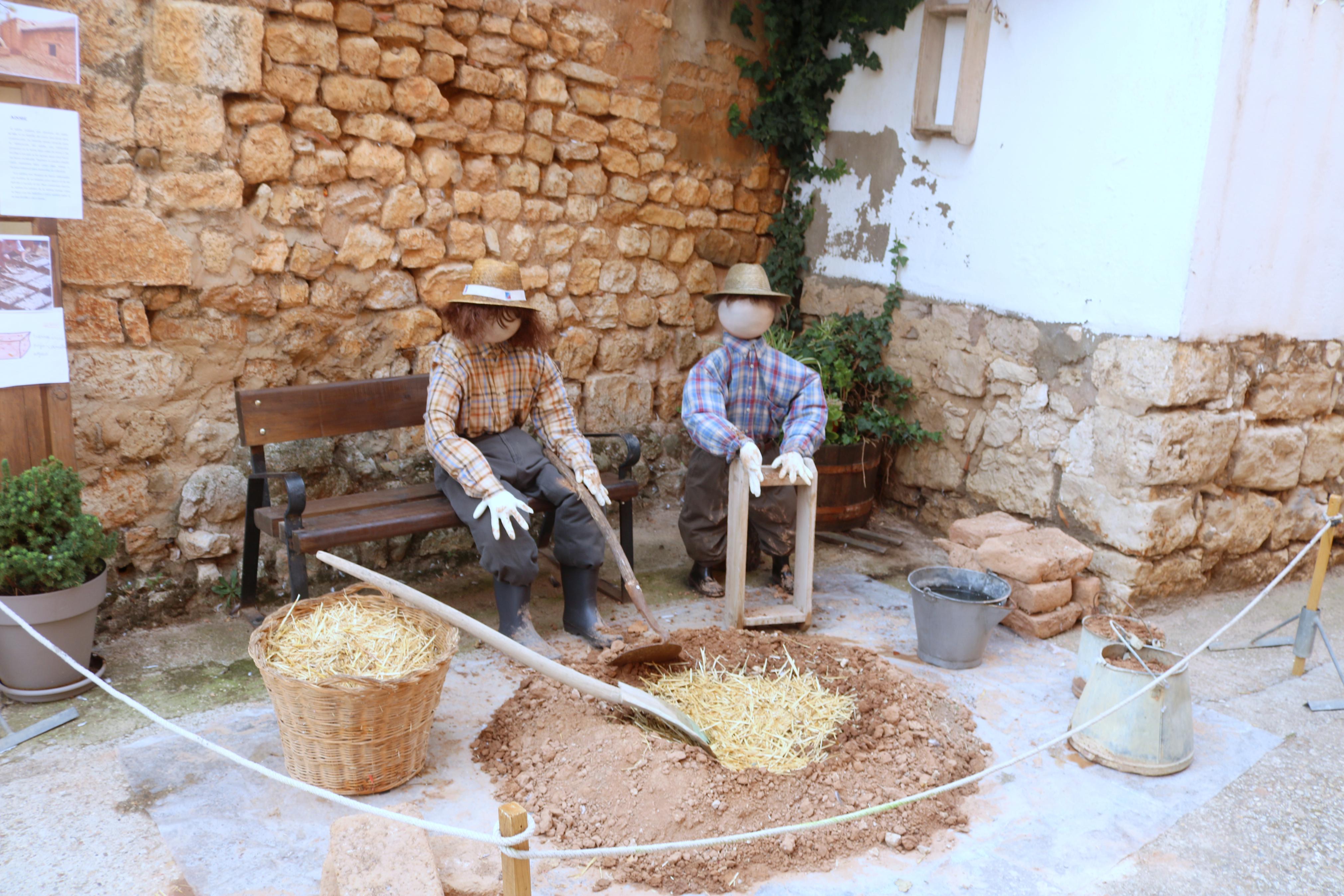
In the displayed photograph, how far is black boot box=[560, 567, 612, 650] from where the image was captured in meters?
3.96

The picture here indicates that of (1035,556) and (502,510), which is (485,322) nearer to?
(502,510)

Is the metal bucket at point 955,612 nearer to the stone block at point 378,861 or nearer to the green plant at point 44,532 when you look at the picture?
the stone block at point 378,861

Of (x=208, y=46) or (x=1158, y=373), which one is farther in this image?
(x=1158, y=373)

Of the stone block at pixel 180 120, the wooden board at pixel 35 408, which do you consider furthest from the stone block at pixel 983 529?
the wooden board at pixel 35 408

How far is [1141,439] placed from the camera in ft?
13.9

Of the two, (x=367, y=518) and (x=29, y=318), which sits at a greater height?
(x=29, y=318)

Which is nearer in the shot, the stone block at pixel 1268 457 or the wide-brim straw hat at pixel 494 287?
the wide-brim straw hat at pixel 494 287

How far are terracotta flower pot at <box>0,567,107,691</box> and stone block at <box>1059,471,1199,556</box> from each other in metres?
4.06

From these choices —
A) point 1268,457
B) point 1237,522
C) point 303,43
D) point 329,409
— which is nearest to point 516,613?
point 329,409

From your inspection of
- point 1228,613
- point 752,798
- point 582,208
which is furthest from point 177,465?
point 1228,613

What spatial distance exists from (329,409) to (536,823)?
2.15m

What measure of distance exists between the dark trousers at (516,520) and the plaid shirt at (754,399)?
0.62 metres

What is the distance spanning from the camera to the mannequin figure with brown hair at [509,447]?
3682 millimetres

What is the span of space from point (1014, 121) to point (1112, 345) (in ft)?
3.98
